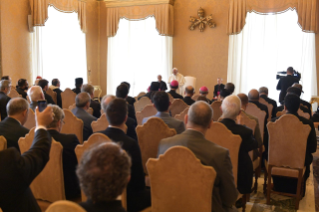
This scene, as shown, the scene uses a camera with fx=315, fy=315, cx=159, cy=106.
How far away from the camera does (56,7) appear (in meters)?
10.2

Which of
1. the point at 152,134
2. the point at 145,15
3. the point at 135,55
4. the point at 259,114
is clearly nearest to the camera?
the point at 152,134

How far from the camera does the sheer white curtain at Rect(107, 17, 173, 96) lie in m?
11.7

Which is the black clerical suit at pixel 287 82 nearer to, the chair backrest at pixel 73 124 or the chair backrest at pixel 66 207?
the chair backrest at pixel 73 124

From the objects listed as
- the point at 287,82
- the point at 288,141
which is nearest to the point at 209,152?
the point at 288,141

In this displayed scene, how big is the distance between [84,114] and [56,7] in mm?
7431

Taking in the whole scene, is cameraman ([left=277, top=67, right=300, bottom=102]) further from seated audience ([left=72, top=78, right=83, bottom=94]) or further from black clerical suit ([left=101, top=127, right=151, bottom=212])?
black clerical suit ([left=101, top=127, right=151, bottom=212])

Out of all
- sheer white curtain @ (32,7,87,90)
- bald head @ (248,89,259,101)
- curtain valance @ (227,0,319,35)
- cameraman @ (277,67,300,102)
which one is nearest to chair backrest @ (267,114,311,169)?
bald head @ (248,89,259,101)

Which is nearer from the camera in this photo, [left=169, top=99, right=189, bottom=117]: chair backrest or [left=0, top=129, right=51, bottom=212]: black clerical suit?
[left=0, top=129, right=51, bottom=212]: black clerical suit

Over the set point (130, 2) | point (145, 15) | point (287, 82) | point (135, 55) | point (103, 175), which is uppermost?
point (130, 2)

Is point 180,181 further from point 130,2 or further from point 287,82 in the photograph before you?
point 130,2

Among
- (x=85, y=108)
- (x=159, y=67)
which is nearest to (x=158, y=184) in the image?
(x=85, y=108)

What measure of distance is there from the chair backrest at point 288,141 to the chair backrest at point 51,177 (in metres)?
2.42

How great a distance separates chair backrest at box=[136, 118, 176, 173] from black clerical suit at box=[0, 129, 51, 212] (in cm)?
132

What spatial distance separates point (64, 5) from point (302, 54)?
7762 millimetres
